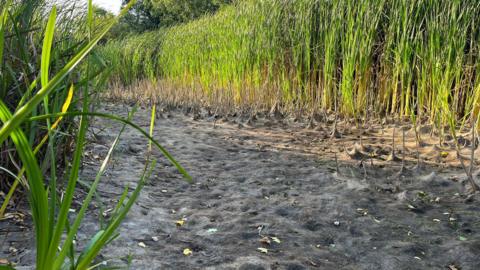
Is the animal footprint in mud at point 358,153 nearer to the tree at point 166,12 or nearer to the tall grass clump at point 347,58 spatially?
the tall grass clump at point 347,58

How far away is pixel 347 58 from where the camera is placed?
4.32 metres

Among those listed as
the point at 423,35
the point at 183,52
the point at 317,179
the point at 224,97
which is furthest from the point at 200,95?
the point at 317,179

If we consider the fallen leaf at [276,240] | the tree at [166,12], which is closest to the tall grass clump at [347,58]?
the fallen leaf at [276,240]

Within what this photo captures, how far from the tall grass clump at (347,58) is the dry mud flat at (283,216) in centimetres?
69

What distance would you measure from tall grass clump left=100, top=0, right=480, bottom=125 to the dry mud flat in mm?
687

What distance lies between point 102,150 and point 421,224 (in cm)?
213

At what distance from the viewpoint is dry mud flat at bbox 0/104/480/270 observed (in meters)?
1.72

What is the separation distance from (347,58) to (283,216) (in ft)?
8.34

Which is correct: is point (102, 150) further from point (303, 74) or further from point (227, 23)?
point (227, 23)

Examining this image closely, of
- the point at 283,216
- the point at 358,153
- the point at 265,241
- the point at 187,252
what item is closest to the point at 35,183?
the point at 187,252

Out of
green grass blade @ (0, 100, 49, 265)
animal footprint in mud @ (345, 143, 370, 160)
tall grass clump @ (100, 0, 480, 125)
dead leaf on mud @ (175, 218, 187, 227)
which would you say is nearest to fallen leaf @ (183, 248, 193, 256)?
dead leaf on mud @ (175, 218, 187, 227)

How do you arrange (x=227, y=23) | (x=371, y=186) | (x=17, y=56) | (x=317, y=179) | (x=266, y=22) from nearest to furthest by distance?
(x=17, y=56)
(x=371, y=186)
(x=317, y=179)
(x=266, y=22)
(x=227, y=23)

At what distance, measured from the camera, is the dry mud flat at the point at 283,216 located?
5.65 feet

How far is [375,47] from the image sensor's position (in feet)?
14.8
